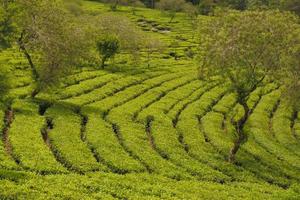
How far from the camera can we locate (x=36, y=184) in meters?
30.9

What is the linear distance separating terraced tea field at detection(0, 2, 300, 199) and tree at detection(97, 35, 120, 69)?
11.1 metres

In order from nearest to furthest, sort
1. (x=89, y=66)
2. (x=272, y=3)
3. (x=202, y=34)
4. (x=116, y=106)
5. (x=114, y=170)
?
(x=114, y=170)
(x=202, y=34)
(x=116, y=106)
(x=89, y=66)
(x=272, y=3)

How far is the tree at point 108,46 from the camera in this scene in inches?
3720

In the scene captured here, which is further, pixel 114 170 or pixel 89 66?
pixel 89 66

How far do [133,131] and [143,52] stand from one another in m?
73.3

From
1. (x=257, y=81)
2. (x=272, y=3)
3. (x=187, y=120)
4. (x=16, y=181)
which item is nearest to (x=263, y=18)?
(x=257, y=81)

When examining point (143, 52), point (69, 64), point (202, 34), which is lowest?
point (143, 52)

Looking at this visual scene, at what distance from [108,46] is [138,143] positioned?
48473 millimetres

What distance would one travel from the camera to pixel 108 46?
94438mm

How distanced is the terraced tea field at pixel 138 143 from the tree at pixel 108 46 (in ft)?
36.3

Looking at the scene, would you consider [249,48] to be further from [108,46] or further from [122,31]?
[122,31]

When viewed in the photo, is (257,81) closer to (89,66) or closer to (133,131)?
(133,131)

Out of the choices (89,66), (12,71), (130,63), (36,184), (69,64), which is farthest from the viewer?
(130,63)

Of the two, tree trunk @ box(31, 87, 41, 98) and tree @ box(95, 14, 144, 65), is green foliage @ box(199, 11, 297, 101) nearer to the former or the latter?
tree trunk @ box(31, 87, 41, 98)
